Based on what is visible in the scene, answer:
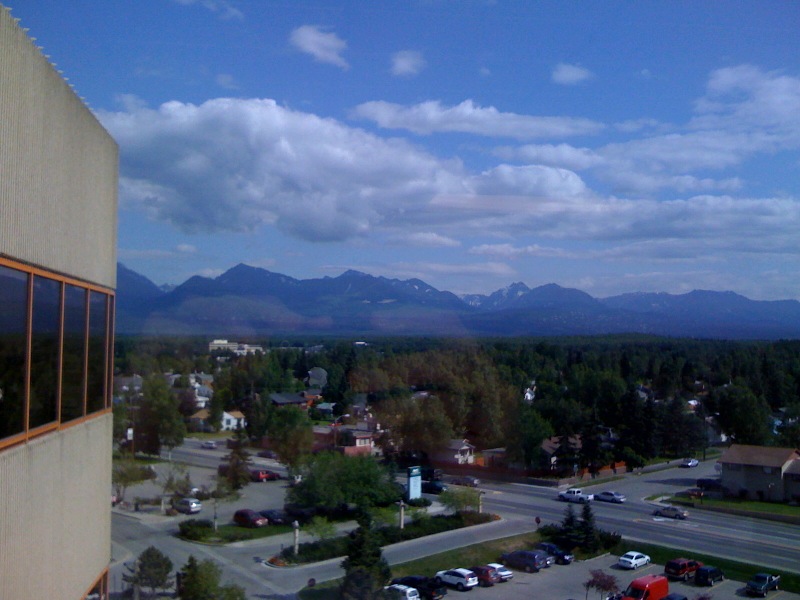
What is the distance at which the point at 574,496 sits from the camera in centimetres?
1847

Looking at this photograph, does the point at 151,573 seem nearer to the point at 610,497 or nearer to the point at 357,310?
the point at 610,497

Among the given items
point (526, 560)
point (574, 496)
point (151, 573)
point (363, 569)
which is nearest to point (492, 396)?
point (574, 496)

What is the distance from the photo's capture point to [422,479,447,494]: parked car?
17641mm

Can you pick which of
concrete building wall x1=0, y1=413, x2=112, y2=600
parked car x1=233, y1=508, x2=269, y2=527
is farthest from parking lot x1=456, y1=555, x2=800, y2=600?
concrete building wall x1=0, y1=413, x2=112, y2=600

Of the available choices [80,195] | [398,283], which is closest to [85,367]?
[80,195]

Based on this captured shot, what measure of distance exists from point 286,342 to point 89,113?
2302 cm

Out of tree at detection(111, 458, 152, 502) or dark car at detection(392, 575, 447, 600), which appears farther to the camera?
tree at detection(111, 458, 152, 502)

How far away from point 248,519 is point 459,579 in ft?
14.7

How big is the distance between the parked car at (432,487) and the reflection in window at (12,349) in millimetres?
14760

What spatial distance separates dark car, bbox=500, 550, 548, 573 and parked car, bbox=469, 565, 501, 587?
856 mm

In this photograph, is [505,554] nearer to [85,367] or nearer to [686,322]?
[85,367]

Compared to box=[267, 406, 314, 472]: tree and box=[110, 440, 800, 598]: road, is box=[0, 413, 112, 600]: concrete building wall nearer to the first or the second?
box=[110, 440, 800, 598]: road

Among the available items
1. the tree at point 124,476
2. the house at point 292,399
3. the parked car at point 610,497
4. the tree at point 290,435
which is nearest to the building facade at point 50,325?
the tree at point 124,476

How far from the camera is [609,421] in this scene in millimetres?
26297
